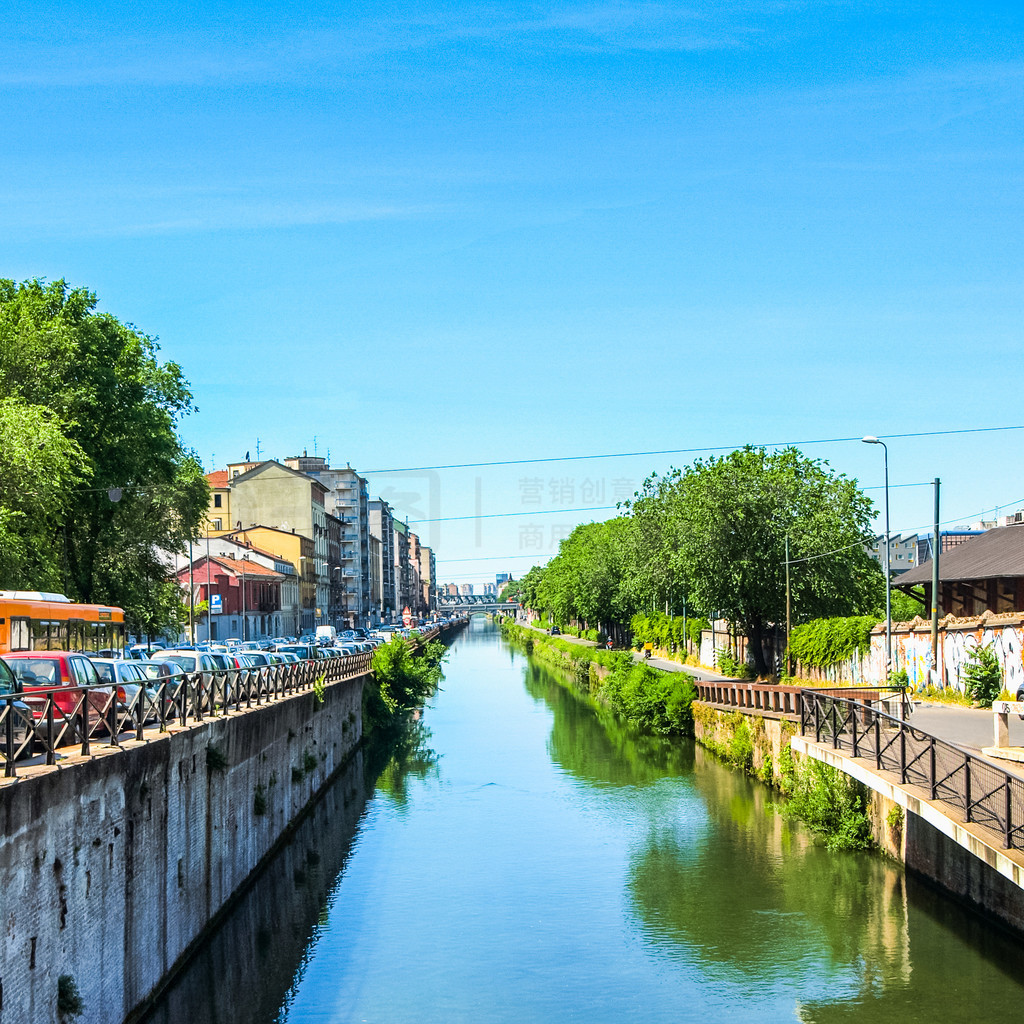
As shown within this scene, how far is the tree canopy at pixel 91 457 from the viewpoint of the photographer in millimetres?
32625

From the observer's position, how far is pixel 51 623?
30031mm

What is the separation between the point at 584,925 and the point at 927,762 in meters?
7.20

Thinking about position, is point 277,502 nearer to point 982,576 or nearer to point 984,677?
point 982,576

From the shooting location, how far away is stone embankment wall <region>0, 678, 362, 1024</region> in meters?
11.7

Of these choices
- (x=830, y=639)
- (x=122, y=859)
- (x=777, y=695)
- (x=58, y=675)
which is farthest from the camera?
(x=830, y=639)

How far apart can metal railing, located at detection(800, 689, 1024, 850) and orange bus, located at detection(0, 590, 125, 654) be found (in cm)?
1789

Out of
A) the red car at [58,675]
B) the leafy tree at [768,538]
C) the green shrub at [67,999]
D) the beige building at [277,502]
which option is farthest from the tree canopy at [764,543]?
the beige building at [277,502]

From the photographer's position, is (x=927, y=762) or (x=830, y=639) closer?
(x=927, y=762)

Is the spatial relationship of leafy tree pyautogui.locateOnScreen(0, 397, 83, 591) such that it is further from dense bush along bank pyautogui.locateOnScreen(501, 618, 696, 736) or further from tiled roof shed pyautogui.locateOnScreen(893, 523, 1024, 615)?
tiled roof shed pyautogui.locateOnScreen(893, 523, 1024, 615)

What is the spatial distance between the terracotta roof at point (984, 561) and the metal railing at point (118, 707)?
30.5 meters

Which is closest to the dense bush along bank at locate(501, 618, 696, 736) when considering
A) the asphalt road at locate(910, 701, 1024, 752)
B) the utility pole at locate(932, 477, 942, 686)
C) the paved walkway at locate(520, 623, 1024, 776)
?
the utility pole at locate(932, 477, 942, 686)

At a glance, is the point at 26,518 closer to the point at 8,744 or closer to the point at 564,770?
the point at 564,770

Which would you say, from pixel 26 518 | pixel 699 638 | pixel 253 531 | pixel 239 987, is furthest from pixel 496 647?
pixel 239 987

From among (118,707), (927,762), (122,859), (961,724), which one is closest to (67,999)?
(122,859)
